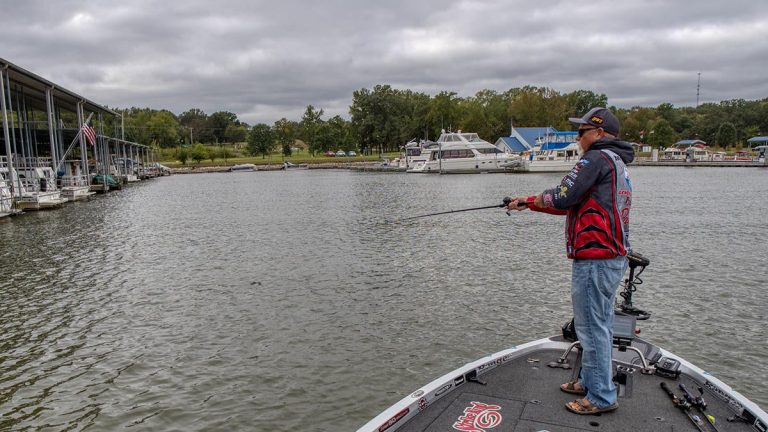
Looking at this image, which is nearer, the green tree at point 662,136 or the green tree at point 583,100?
the green tree at point 662,136

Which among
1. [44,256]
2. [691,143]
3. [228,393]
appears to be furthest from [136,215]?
[691,143]

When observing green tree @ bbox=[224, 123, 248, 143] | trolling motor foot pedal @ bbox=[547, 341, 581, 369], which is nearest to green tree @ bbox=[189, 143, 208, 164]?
green tree @ bbox=[224, 123, 248, 143]

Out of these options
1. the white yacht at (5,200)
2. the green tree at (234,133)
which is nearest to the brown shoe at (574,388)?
the white yacht at (5,200)

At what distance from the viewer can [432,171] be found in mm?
82250

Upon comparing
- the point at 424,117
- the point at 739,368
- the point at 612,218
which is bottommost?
the point at 739,368

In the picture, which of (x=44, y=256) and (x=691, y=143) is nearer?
(x=44, y=256)

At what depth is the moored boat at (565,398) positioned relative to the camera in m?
4.64

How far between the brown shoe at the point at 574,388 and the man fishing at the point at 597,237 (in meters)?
0.20

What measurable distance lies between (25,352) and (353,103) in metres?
137

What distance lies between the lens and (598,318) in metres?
4.92

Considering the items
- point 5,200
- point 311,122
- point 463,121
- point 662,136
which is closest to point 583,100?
point 662,136

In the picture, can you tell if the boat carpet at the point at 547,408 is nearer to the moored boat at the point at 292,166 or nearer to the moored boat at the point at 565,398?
the moored boat at the point at 565,398

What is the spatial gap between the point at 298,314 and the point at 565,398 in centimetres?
765

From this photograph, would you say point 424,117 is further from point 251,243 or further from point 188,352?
point 188,352
